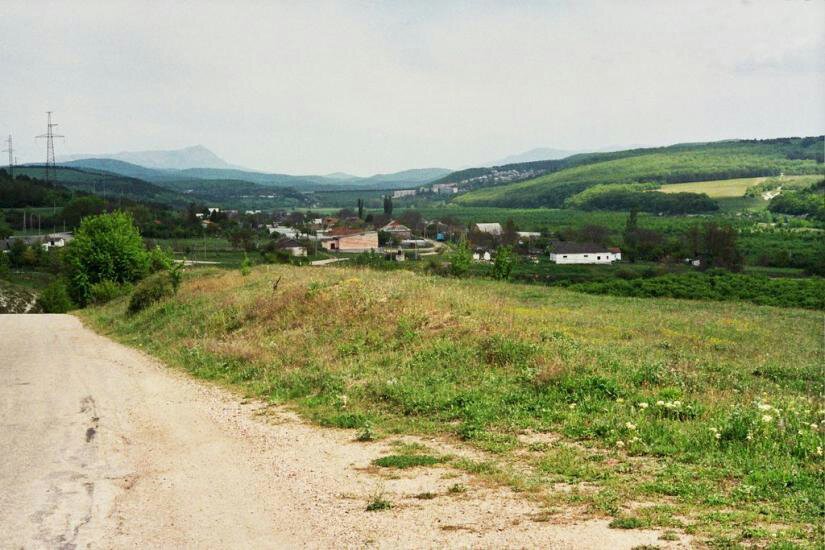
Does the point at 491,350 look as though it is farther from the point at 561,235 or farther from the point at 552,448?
the point at 561,235

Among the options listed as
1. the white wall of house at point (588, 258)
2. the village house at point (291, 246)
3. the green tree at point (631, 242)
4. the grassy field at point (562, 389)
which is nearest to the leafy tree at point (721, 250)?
the green tree at point (631, 242)

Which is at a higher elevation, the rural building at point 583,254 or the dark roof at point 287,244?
the dark roof at point 287,244

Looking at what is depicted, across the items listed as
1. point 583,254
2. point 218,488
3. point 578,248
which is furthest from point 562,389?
point 578,248

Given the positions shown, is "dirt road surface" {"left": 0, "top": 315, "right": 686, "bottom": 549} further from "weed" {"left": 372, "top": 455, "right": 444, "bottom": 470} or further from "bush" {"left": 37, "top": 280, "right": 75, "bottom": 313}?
"bush" {"left": 37, "top": 280, "right": 75, "bottom": 313}

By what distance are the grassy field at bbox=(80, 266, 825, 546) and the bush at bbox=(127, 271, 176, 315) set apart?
594 cm

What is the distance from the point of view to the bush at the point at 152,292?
34250 mm

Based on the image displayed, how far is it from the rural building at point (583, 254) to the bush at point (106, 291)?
78.2m

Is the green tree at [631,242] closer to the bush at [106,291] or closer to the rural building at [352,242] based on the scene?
the rural building at [352,242]

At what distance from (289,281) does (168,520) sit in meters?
19.4

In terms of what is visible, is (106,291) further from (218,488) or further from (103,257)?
(218,488)

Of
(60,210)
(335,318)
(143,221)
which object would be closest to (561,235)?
(143,221)

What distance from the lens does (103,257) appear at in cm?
6272

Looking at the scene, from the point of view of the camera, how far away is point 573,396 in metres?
13.0

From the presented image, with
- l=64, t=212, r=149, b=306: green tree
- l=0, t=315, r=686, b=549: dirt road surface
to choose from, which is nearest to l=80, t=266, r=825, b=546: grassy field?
l=0, t=315, r=686, b=549: dirt road surface
